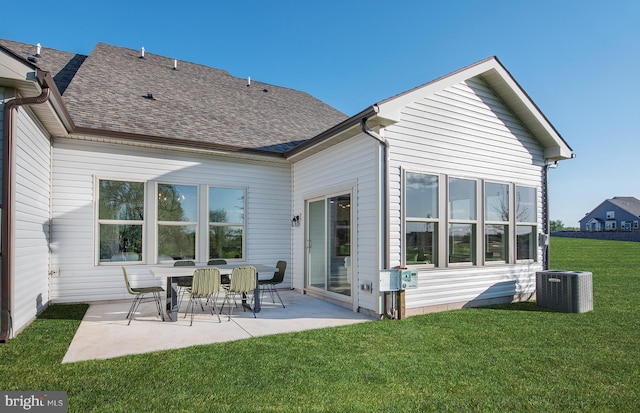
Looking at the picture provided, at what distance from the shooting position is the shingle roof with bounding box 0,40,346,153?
7.49 metres

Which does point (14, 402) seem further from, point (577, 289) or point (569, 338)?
point (577, 289)

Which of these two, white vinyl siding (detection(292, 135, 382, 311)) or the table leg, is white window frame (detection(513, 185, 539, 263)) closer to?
white vinyl siding (detection(292, 135, 382, 311))

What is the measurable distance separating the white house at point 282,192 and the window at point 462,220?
3cm

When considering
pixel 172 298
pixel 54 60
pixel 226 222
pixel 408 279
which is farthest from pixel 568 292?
pixel 54 60

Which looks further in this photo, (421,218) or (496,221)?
(496,221)

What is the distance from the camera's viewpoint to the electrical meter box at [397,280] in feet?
18.2

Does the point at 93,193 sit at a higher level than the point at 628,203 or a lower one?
lower

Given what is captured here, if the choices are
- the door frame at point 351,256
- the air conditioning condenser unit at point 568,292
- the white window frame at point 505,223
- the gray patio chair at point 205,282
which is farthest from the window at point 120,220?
the air conditioning condenser unit at point 568,292

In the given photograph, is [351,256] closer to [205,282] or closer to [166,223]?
[205,282]

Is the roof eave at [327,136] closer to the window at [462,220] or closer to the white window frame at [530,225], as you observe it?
the window at [462,220]

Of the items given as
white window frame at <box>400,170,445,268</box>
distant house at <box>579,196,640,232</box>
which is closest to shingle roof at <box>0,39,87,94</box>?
white window frame at <box>400,170,445,268</box>

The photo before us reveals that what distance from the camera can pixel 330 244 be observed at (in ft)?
23.4

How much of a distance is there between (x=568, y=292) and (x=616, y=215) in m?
58.1

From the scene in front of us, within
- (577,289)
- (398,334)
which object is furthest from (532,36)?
(398,334)
